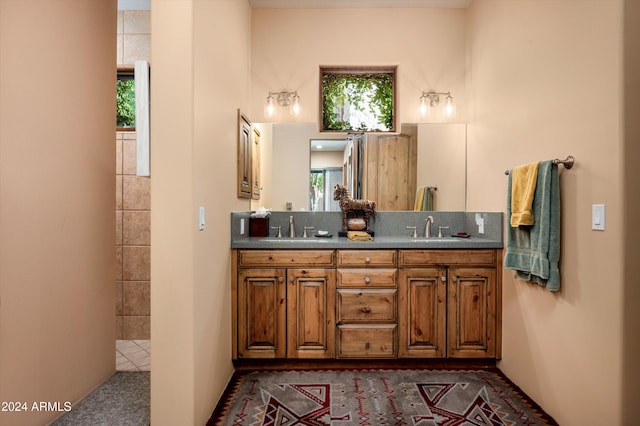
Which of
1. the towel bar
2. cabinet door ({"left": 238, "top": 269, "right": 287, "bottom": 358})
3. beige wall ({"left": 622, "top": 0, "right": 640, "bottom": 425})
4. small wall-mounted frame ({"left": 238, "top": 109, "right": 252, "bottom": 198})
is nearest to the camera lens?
beige wall ({"left": 622, "top": 0, "right": 640, "bottom": 425})

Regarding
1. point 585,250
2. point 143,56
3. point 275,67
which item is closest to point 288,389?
point 585,250

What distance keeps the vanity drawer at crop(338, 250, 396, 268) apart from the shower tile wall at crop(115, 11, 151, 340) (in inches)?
74.3

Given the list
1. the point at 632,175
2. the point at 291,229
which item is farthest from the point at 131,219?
the point at 632,175

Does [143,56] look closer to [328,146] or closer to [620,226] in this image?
[328,146]

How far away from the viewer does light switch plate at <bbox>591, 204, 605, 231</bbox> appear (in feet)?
5.20

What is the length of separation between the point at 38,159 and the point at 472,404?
2887mm

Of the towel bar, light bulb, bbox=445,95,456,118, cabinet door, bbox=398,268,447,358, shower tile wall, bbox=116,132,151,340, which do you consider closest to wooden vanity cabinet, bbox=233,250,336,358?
cabinet door, bbox=398,268,447,358

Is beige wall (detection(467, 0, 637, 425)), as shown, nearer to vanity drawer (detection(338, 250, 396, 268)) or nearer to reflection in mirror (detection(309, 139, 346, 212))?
vanity drawer (detection(338, 250, 396, 268))

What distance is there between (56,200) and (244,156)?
1252mm

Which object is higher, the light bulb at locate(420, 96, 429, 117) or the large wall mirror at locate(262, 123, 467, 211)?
the light bulb at locate(420, 96, 429, 117)

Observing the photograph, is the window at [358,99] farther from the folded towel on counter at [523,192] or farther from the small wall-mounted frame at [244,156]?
the folded towel on counter at [523,192]

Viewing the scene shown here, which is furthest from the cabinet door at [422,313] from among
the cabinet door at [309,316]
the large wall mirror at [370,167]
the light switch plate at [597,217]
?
the light switch plate at [597,217]

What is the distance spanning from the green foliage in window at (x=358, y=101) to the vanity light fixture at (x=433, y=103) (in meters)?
0.28

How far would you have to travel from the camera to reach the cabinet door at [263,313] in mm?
2496
